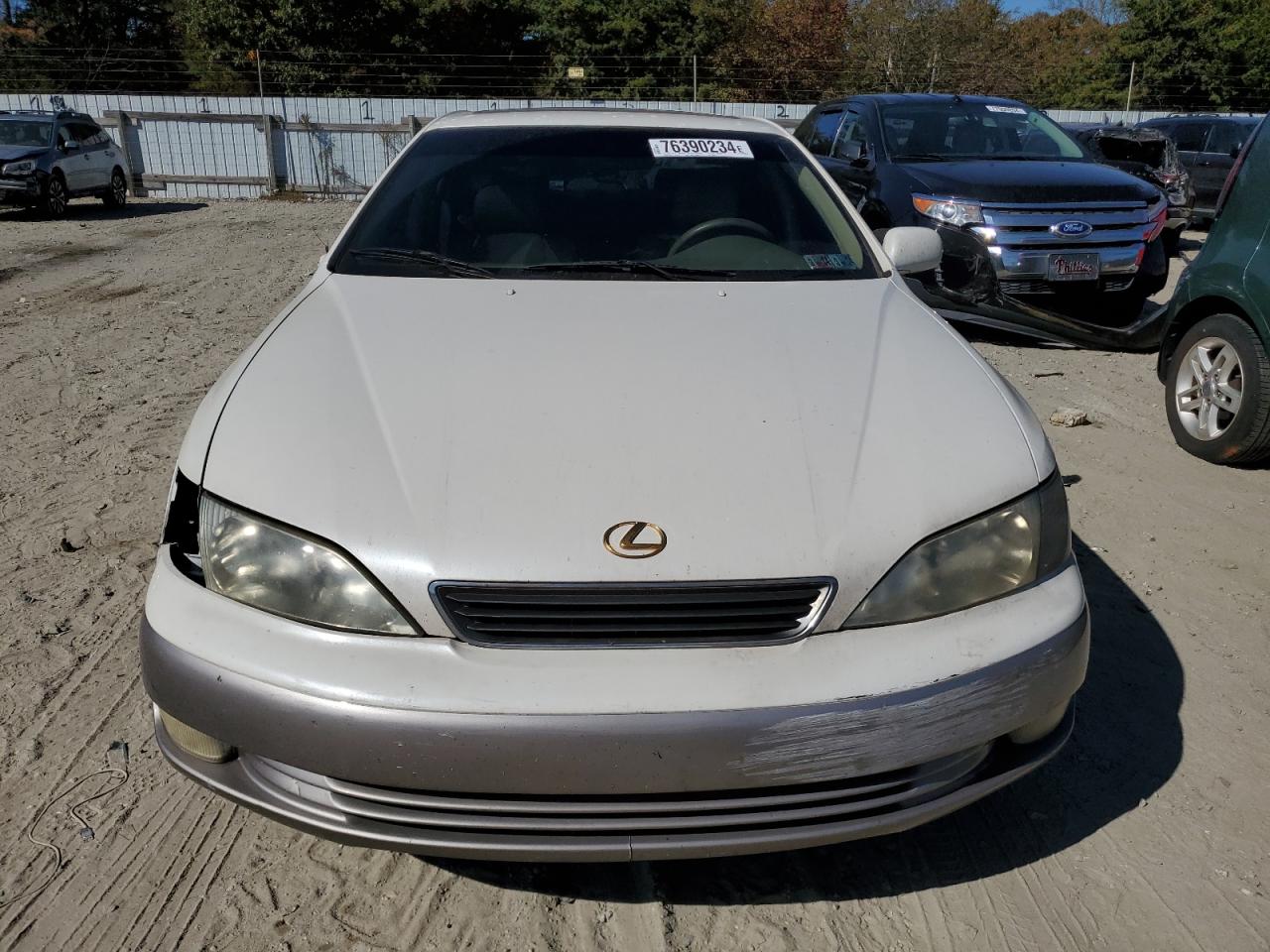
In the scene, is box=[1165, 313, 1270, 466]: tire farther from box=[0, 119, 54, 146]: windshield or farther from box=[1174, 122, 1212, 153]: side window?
box=[0, 119, 54, 146]: windshield

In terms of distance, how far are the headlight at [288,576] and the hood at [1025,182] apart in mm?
6196

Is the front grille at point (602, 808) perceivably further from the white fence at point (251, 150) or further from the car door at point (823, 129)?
the white fence at point (251, 150)

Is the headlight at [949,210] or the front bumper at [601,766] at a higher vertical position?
the headlight at [949,210]

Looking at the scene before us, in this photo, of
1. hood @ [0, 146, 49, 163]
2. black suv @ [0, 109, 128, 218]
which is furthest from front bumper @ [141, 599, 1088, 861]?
hood @ [0, 146, 49, 163]

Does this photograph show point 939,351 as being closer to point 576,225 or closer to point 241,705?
point 576,225

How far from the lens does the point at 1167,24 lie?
3188 centimetres

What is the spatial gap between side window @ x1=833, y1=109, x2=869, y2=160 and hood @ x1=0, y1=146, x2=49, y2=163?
12154 millimetres

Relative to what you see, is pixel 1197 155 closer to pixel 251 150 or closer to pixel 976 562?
pixel 976 562

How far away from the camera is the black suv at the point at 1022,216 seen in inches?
270

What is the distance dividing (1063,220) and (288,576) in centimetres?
650

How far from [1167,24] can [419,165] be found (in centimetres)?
3588

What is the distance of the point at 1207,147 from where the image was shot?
1465 cm

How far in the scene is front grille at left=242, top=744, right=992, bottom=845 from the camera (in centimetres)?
175

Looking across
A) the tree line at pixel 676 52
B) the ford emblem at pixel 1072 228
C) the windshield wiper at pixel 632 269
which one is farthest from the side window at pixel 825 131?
the tree line at pixel 676 52
